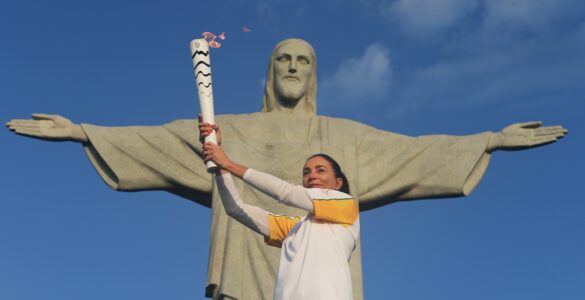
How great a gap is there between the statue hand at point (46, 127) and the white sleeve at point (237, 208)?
14.7ft

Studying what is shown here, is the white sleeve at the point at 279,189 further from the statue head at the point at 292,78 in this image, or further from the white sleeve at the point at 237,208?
the statue head at the point at 292,78

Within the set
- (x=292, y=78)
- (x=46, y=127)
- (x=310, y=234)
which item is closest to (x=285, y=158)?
(x=292, y=78)

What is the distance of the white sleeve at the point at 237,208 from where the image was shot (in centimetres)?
764

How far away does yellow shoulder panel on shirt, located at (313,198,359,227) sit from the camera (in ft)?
24.8

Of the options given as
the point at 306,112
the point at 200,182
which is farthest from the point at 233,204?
the point at 306,112

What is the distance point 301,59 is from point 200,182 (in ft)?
6.38

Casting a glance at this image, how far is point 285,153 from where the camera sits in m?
12.1

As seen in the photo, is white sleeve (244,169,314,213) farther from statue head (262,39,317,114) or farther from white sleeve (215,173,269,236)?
statue head (262,39,317,114)

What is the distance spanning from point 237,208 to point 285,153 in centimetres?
433

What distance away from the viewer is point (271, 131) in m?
12.5

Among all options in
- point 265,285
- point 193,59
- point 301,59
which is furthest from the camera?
point 301,59

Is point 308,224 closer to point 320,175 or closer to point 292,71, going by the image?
point 320,175

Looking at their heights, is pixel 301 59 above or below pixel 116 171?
above

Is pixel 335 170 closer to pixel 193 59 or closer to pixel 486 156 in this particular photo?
pixel 193 59
